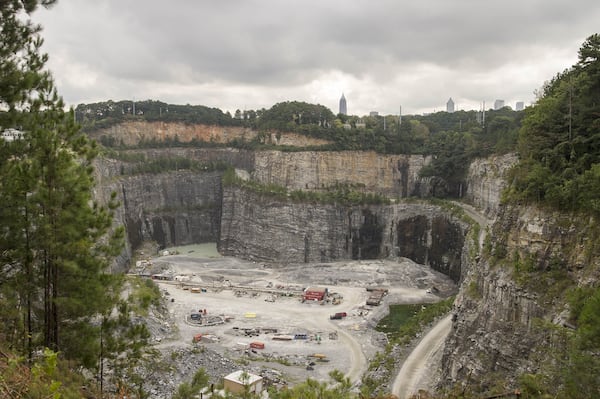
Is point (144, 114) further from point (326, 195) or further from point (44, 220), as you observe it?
point (44, 220)

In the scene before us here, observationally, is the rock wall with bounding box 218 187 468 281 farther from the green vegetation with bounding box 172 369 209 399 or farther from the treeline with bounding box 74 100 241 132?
the green vegetation with bounding box 172 369 209 399

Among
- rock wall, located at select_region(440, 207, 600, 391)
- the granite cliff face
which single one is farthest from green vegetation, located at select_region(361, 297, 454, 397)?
rock wall, located at select_region(440, 207, 600, 391)

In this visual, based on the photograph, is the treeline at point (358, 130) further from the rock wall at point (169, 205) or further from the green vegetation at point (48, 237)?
the green vegetation at point (48, 237)

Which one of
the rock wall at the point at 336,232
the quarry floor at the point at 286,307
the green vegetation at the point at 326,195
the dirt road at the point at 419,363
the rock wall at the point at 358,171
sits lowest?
the quarry floor at the point at 286,307

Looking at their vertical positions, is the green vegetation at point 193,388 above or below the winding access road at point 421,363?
above

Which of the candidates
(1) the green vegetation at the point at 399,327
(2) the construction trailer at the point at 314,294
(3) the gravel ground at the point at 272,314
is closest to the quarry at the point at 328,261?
(3) the gravel ground at the point at 272,314

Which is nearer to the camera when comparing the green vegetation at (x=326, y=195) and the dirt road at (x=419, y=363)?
the dirt road at (x=419, y=363)
